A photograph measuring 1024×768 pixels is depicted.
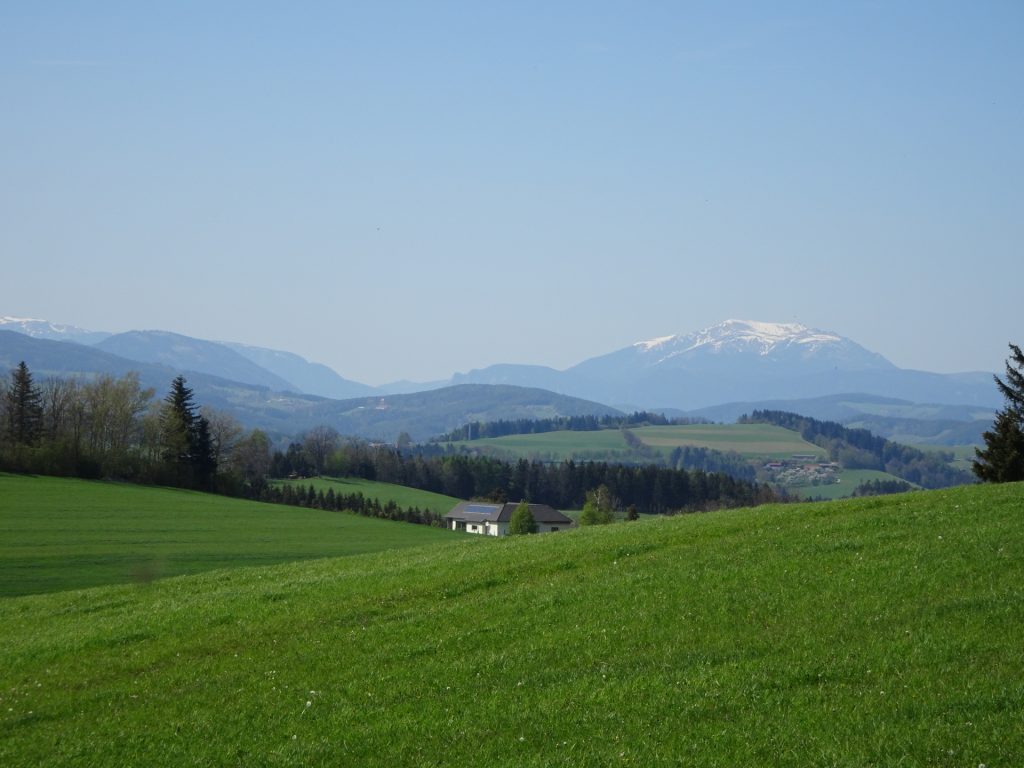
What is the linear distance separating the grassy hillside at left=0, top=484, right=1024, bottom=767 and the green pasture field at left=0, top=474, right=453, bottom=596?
73.9ft

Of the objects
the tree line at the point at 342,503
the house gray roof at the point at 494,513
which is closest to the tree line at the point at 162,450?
the tree line at the point at 342,503

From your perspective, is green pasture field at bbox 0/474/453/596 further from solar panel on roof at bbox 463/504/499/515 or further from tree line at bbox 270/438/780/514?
tree line at bbox 270/438/780/514

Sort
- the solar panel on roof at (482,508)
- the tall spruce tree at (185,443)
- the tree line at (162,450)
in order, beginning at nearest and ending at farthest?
the tree line at (162,450), the tall spruce tree at (185,443), the solar panel on roof at (482,508)

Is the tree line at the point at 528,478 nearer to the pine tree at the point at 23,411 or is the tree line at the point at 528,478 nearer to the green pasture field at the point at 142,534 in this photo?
the pine tree at the point at 23,411

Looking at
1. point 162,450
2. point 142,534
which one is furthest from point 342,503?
point 142,534

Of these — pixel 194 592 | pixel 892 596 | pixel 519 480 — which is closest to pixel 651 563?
pixel 892 596

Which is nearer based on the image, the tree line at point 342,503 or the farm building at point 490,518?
the tree line at point 342,503

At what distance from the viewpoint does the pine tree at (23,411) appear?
98.9 meters

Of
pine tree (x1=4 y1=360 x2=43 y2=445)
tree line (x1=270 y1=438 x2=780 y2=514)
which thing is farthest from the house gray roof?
pine tree (x1=4 y1=360 x2=43 y2=445)

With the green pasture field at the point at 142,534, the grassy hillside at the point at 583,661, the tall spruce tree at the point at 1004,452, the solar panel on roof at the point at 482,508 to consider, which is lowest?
the solar panel on roof at the point at 482,508

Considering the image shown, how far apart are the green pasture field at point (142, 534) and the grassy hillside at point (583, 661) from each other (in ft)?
73.9

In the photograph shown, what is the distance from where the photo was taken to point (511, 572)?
77.3 ft

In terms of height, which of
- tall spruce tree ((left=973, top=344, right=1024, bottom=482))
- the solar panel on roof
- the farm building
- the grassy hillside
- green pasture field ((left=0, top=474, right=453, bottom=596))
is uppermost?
tall spruce tree ((left=973, top=344, right=1024, bottom=482))

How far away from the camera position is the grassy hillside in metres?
12.2
